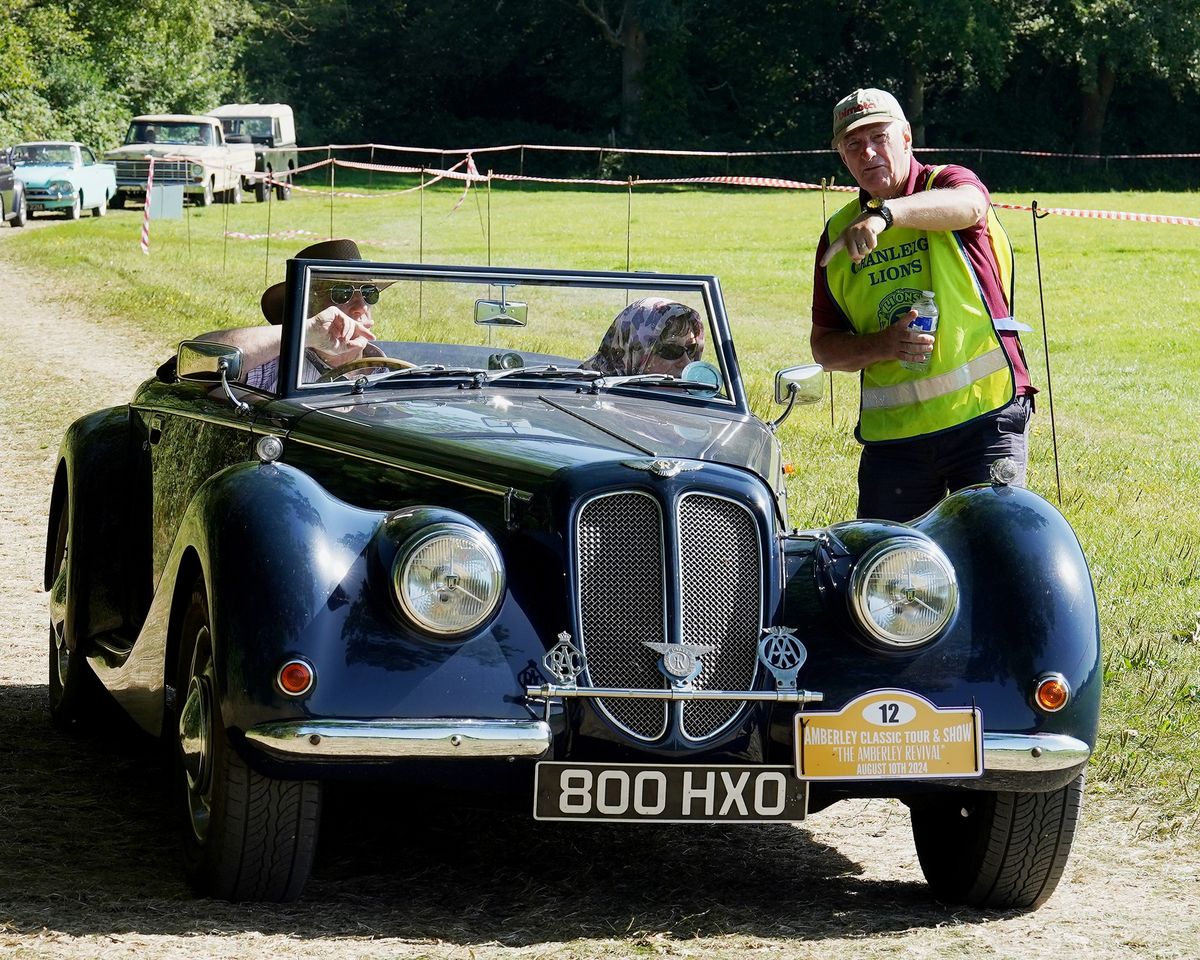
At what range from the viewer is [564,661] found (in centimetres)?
409

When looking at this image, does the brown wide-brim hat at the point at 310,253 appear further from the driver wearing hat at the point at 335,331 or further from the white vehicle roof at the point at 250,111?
the white vehicle roof at the point at 250,111

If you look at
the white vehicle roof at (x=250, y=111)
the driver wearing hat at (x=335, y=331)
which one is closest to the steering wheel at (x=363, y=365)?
the driver wearing hat at (x=335, y=331)

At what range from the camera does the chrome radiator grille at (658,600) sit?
413 cm

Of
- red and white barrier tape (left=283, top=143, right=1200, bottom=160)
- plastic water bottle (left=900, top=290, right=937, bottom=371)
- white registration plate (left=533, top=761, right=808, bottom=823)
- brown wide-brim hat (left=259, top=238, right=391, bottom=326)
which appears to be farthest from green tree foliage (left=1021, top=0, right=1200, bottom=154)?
white registration plate (left=533, top=761, right=808, bottom=823)

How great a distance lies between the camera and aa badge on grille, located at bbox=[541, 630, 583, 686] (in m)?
4.07

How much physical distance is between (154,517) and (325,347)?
941 millimetres

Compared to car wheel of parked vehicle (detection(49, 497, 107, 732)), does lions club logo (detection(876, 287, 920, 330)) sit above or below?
above

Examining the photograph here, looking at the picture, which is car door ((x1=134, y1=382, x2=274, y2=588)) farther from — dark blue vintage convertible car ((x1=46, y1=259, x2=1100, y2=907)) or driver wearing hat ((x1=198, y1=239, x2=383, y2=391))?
dark blue vintage convertible car ((x1=46, y1=259, x2=1100, y2=907))

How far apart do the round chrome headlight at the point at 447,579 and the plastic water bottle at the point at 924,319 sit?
192cm

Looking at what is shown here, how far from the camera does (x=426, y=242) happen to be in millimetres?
32125

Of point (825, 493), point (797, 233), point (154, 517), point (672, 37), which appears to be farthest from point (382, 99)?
point (154, 517)

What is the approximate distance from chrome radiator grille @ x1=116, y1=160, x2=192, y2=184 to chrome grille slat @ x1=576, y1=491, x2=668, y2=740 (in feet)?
114

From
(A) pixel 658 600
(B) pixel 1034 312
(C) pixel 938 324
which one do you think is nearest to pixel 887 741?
(A) pixel 658 600

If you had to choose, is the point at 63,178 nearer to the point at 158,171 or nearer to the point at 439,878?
the point at 158,171
